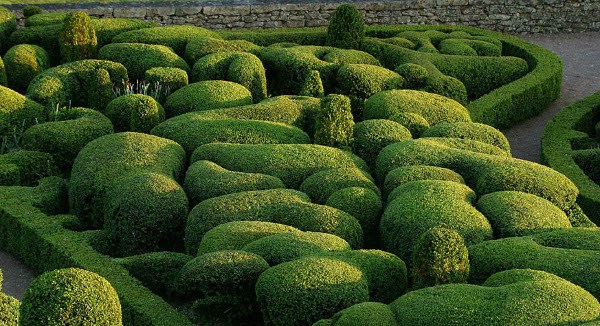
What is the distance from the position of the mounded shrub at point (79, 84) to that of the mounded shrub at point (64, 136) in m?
1.40

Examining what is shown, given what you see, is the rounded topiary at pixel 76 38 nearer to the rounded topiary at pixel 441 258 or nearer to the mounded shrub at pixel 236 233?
the mounded shrub at pixel 236 233

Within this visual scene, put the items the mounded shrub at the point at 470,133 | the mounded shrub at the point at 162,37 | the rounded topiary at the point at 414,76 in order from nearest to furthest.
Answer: the mounded shrub at the point at 470,133 → the rounded topiary at the point at 414,76 → the mounded shrub at the point at 162,37

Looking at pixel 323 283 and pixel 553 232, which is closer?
pixel 323 283

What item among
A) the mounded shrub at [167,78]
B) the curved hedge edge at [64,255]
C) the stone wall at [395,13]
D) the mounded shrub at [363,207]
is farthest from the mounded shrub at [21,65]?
the mounded shrub at [363,207]

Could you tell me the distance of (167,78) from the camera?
1836 cm

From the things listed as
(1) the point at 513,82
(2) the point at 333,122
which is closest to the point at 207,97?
(2) the point at 333,122

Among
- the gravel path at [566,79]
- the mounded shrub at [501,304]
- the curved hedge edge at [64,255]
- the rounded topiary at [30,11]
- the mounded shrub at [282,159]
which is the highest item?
the mounded shrub at [501,304]

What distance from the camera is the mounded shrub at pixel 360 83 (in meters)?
18.4

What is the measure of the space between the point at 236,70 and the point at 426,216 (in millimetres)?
7087

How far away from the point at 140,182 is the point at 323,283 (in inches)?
154

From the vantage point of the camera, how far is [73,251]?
13.0 meters

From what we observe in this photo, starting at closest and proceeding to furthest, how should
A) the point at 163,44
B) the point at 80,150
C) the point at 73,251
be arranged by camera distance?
the point at 73,251, the point at 80,150, the point at 163,44

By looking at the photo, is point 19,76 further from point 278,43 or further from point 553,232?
point 553,232

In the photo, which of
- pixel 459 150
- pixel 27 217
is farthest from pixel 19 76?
pixel 459 150
